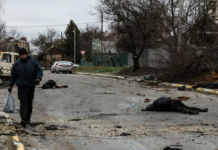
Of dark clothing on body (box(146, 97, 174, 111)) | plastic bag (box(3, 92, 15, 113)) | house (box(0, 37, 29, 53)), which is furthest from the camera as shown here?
house (box(0, 37, 29, 53))

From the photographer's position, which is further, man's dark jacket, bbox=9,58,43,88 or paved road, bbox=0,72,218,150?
man's dark jacket, bbox=9,58,43,88

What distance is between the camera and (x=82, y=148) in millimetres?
5359

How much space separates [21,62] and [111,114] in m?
2.94

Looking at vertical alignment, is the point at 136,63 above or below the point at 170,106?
above

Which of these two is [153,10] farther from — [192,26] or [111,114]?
[111,114]

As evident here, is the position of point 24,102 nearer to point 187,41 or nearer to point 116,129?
point 116,129

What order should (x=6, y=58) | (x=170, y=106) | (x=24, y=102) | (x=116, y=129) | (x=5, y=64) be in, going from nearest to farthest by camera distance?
(x=116, y=129) → (x=24, y=102) → (x=170, y=106) → (x=5, y=64) → (x=6, y=58)

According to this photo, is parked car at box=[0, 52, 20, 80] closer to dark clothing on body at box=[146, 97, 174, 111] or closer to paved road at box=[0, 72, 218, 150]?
A: paved road at box=[0, 72, 218, 150]

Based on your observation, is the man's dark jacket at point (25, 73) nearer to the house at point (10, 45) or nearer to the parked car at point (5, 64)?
the parked car at point (5, 64)

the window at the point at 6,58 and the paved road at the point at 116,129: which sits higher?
the window at the point at 6,58

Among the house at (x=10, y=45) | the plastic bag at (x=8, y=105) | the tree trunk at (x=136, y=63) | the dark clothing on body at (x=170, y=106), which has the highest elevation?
the house at (x=10, y=45)

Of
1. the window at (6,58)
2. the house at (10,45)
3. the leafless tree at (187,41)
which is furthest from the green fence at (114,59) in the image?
the window at (6,58)

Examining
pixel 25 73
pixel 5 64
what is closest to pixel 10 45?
pixel 5 64

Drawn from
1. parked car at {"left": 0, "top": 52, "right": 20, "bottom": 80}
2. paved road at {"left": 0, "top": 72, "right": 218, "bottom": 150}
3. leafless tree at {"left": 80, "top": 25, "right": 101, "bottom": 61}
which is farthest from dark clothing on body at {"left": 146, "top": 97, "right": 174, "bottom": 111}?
leafless tree at {"left": 80, "top": 25, "right": 101, "bottom": 61}
